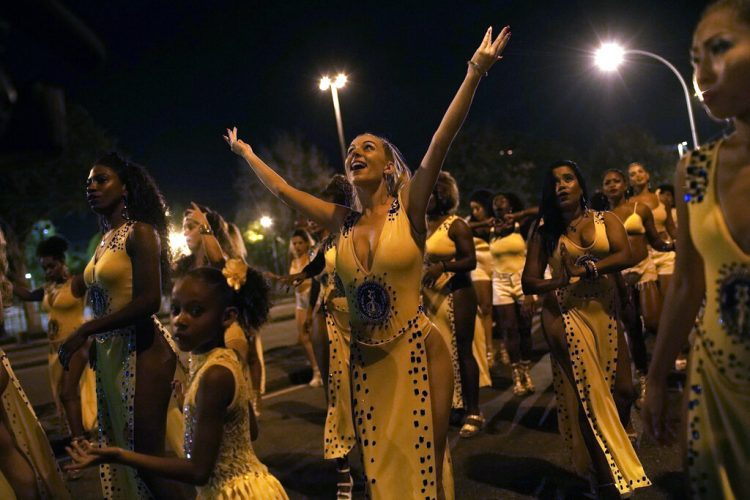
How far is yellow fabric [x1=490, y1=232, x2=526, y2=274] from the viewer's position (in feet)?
31.0

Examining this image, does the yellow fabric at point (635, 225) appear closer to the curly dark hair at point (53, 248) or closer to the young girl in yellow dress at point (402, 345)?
the young girl in yellow dress at point (402, 345)

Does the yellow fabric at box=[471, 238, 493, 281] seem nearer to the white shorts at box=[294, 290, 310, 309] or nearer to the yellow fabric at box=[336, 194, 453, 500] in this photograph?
the white shorts at box=[294, 290, 310, 309]

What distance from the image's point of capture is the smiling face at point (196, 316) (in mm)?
2912

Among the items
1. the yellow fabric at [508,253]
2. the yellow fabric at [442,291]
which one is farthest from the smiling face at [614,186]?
the yellow fabric at [442,291]

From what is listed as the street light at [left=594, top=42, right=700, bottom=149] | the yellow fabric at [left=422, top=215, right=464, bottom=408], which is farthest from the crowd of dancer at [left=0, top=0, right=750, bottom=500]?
the street light at [left=594, top=42, right=700, bottom=149]

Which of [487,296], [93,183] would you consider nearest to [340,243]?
[93,183]

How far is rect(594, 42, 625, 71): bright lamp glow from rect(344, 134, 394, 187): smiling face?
64.9 ft

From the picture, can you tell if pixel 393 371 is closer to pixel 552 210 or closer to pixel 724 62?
pixel 552 210

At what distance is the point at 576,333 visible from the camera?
4340 mm

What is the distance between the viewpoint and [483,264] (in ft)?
31.6

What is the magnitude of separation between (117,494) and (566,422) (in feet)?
9.60

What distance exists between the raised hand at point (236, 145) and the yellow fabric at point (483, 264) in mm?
5869

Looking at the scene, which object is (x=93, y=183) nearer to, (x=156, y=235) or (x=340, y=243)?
(x=156, y=235)

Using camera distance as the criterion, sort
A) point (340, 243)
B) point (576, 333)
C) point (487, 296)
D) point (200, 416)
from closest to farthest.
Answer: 1. point (200, 416)
2. point (340, 243)
3. point (576, 333)
4. point (487, 296)
